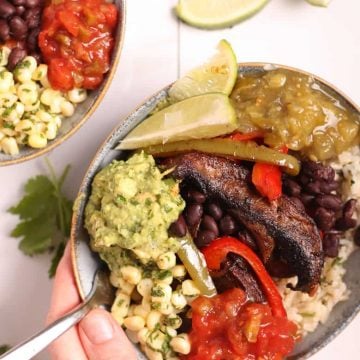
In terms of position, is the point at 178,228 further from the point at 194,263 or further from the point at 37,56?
the point at 37,56

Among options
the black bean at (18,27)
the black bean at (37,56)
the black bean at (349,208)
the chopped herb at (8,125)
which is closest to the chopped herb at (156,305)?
the black bean at (349,208)

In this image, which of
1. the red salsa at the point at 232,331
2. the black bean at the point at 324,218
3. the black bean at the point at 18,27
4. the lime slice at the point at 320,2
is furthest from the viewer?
the lime slice at the point at 320,2

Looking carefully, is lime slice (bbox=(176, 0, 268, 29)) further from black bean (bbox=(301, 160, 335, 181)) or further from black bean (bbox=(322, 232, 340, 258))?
black bean (bbox=(322, 232, 340, 258))

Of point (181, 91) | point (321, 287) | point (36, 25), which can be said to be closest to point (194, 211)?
point (181, 91)

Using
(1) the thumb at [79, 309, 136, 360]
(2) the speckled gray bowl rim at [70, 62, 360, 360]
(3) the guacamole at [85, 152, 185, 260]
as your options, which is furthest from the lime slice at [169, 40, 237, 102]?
(1) the thumb at [79, 309, 136, 360]

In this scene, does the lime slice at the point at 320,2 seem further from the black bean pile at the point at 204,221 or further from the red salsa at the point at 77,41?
the black bean pile at the point at 204,221

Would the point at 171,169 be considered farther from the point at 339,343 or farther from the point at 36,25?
the point at 339,343

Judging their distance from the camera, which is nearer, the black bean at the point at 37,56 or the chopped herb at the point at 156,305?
the chopped herb at the point at 156,305

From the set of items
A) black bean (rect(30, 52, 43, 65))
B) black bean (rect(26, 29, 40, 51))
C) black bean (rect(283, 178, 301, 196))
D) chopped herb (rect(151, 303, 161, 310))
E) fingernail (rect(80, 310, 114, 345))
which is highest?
black bean (rect(26, 29, 40, 51))
